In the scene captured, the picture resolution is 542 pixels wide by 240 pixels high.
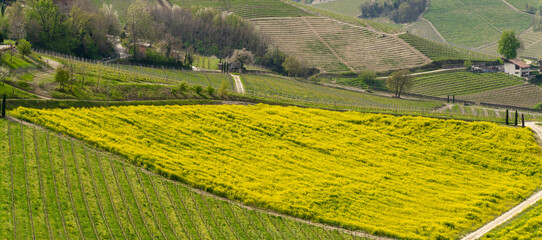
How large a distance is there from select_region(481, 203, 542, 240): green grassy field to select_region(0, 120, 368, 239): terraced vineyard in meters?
18.2

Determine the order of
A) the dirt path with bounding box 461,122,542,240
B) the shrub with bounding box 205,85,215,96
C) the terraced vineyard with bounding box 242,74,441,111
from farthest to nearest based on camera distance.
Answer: the terraced vineyard with bounding box 242,74,441,111 → the shrub with bounding box 205,85,215,96 → the dirt path with bounding box 461,122,542,240

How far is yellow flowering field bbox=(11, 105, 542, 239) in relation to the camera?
253ft

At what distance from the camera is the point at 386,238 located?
234 ft

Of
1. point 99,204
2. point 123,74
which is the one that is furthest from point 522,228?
point 123,74

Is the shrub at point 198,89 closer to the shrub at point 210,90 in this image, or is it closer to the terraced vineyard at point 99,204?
the shrub at point 210,90

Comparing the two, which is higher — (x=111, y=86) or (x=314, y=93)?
(x=111, y=86)

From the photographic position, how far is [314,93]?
160m

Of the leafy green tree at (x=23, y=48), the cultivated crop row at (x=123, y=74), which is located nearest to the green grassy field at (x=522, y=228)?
the cultivated crop row at (x=123, y=74)

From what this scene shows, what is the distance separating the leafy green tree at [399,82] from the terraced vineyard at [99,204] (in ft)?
412

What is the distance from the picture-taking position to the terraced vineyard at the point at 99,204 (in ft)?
204

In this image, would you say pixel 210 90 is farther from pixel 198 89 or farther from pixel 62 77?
pixel 62 77

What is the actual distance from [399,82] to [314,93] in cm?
4247

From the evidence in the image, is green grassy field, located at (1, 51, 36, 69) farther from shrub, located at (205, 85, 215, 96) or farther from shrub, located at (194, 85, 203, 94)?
shrub, located at (205, 85, 215, 96)

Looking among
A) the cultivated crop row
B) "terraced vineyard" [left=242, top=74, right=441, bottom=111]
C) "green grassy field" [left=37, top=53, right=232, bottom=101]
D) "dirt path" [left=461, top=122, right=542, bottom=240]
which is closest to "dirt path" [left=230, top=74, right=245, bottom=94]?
"terraced vineyard" [left=242, top=74, right=441, bottom=111]
